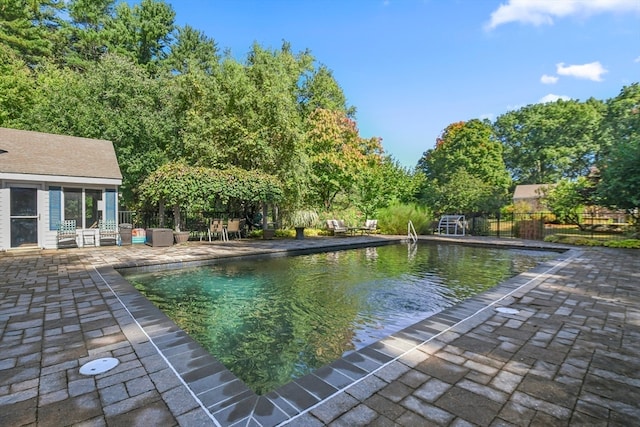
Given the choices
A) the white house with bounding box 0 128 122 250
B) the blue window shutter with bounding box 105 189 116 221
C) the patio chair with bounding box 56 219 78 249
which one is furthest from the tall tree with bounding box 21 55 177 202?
the patio chair with bounding box 56 219 78 249

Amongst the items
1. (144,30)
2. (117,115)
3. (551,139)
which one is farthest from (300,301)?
(551,139)

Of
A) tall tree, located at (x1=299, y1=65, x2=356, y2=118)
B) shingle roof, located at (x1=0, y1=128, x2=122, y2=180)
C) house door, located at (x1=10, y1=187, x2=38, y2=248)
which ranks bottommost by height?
house door, located at (x1=10, y1=187, x2=38, y2=248)

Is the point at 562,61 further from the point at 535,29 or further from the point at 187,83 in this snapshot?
the point at 187,83

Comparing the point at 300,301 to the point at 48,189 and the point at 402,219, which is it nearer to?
the point at 48,189

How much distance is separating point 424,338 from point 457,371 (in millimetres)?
609

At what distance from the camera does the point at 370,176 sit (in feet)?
58.2

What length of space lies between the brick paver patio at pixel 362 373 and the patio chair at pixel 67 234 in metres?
6.38

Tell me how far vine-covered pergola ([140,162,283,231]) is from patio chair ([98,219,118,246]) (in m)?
1.57

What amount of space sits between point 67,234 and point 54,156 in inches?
109

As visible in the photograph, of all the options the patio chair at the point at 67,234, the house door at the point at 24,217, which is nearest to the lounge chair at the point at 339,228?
the patio chair at the point at 67,234

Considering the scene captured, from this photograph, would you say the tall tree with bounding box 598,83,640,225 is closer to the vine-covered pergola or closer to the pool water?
the pool water

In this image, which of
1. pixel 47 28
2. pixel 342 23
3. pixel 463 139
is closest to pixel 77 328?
pixel 342 23

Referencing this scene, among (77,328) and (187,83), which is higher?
(187,83)

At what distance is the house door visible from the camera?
8.92 meters
